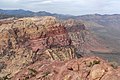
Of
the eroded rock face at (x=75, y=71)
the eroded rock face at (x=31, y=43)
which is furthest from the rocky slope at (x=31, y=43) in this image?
the eroded rock face at (x=75, y=71)

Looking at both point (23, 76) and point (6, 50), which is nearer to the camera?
point (23, 76)

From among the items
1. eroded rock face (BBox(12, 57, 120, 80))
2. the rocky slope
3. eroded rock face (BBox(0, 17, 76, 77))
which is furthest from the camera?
eroded rock face (BBox(0, 17, 76, 77))

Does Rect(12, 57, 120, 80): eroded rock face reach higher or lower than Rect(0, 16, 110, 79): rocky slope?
higher

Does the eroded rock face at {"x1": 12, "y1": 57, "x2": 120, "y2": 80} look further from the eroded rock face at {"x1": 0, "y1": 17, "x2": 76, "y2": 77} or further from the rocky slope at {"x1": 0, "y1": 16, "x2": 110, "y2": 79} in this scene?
the eroded rock face at {"x1": 0, "y1": 17, "x2": 76, "y2": 77}

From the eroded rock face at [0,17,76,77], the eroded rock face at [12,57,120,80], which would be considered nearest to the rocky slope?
the eroded rock face at [0,17,76,77]

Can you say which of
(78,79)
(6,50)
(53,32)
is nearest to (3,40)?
(6,50)

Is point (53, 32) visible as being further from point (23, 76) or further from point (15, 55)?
point (23, 76)

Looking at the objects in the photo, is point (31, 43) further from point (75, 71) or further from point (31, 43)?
point (75, 71)

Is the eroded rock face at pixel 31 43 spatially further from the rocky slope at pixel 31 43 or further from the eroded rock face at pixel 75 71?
the eroded rock face at pixel 75 71
